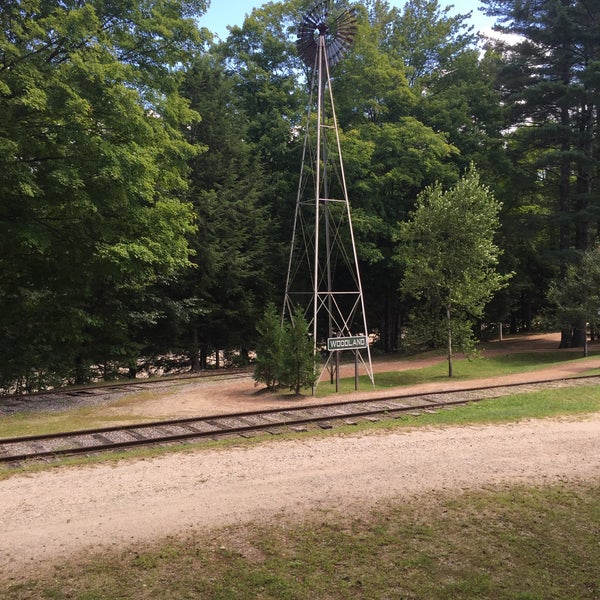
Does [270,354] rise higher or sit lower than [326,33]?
lower

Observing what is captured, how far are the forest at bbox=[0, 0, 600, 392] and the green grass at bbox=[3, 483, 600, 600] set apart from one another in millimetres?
10332

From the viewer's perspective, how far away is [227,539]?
18.9ft

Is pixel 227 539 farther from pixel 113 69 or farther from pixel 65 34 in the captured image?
pixel 65 34

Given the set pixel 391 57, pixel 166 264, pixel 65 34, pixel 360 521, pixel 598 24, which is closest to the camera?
pixel 360 521

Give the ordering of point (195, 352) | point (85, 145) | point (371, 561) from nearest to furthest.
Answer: point (371, 561)
point (85, 145)
point (195, 352)

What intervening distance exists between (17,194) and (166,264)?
15.8ft

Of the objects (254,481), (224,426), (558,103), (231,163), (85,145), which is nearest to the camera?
(254,481)

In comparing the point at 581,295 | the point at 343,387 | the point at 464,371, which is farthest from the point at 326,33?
the point at 581,295

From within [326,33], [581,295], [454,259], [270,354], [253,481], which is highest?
[326,33]

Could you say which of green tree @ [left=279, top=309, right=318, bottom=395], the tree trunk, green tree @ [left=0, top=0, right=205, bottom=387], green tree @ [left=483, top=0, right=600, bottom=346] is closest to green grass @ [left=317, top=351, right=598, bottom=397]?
green tree @ [left=279, top=309, right=318, bottom=395]

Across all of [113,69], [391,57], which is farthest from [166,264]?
[391,57]

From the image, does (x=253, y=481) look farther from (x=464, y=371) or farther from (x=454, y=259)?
(x=464, y=371)

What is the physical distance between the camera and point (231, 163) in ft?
93.2

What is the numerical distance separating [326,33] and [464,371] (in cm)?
1471
